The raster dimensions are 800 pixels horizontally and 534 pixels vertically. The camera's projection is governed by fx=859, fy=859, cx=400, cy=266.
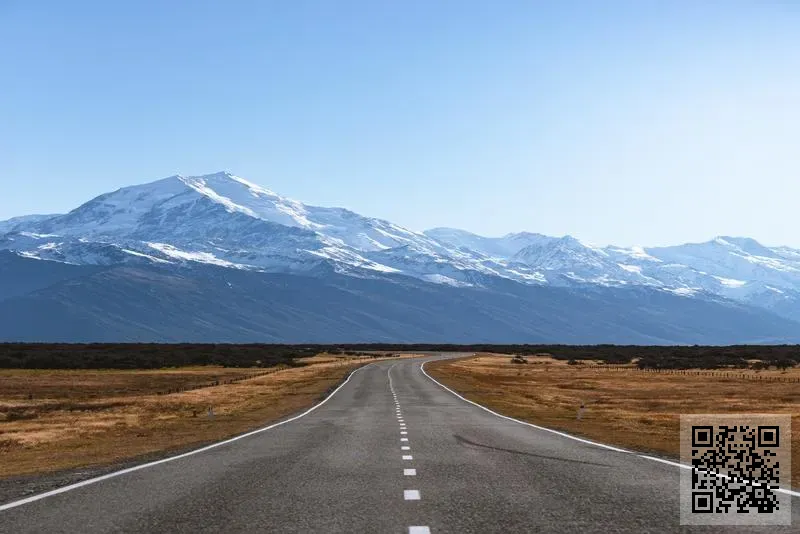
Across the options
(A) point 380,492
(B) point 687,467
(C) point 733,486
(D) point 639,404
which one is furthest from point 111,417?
(C) point 733,486

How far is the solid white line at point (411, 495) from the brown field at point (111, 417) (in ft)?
30.9

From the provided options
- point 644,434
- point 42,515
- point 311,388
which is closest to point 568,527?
point 42,515

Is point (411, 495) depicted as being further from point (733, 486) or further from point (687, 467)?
point (687, 467)

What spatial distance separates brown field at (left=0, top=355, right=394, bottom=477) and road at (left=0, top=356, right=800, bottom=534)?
419 cm

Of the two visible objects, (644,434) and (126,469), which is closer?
(126,469)

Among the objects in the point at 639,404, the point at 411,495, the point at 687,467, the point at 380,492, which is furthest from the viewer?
the point at 639,404

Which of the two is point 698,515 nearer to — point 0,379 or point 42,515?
point 42,515

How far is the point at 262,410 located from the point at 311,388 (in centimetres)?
2017

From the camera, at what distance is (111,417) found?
41438mm

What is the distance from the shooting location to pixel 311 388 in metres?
61.9

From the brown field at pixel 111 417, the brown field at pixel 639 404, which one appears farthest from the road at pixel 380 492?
the brown field at pixel 111 417

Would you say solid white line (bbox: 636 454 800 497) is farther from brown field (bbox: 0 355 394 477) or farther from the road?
brown field (bbox: 0 355 394 477)

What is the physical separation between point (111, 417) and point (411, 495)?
106ft

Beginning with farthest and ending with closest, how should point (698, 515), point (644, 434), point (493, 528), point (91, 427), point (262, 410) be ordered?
point (262, 410) < point (91, 427) < point (644, 434) < point (698, 515) < point (493, 528)
